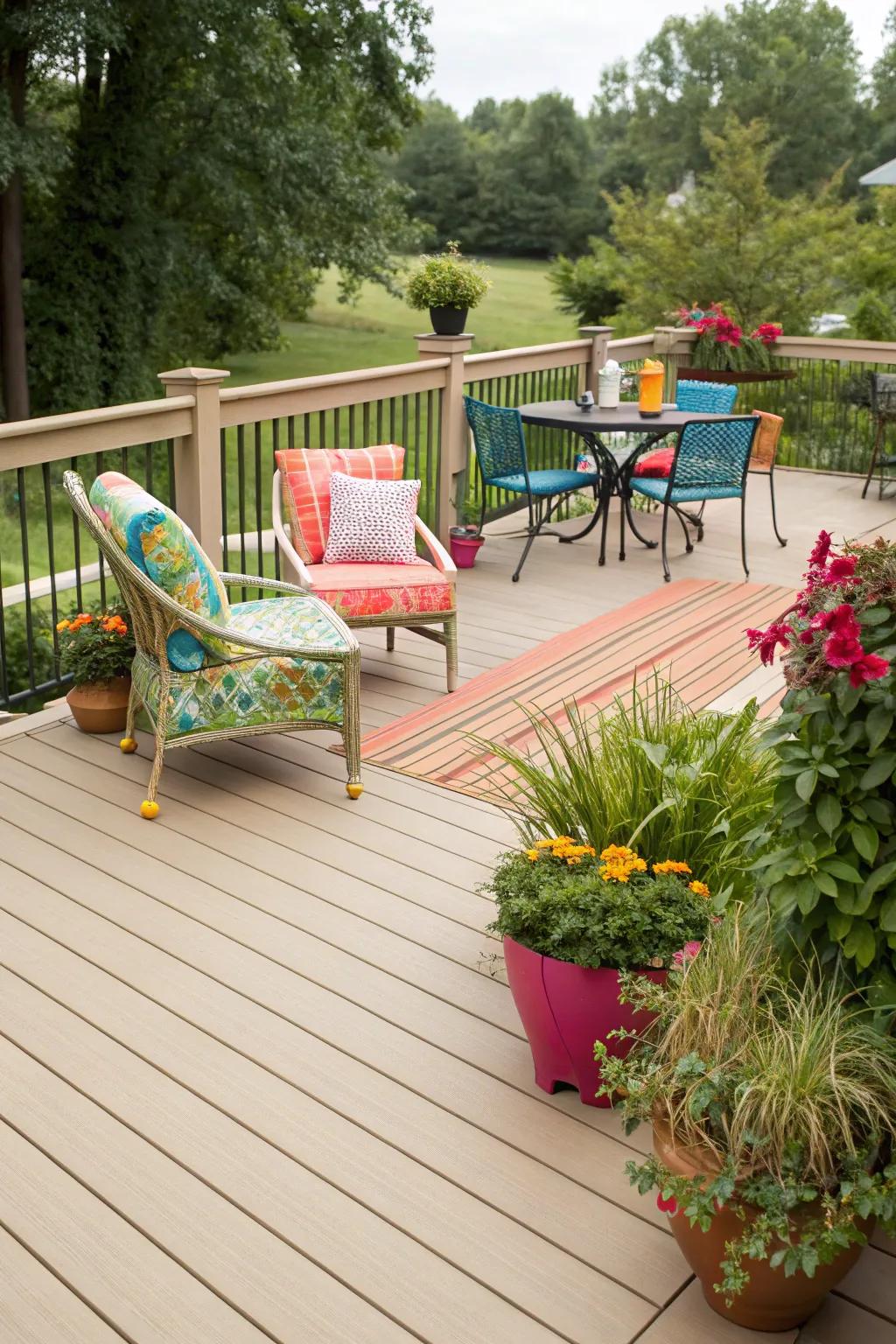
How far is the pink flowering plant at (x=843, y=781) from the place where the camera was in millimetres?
2098

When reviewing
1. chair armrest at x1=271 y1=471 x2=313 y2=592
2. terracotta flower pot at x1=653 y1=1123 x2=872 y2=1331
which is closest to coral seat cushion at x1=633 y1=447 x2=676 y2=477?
chair armrest at x1=271 y1=471 x2=313 y2=592

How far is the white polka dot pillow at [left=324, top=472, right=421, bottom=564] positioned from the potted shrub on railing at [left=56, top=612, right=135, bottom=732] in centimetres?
94

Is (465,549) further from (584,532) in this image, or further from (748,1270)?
(748,1270)

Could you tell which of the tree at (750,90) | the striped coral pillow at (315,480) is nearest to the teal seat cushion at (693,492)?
the striped coral pillow at (315,480)

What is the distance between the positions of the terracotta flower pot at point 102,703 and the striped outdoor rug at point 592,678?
849mm

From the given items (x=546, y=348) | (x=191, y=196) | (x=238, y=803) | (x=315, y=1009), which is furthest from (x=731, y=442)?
(x=191, y=196)

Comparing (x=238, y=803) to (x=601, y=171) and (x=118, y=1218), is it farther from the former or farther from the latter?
(x=601, y=171)

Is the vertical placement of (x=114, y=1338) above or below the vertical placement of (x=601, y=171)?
below

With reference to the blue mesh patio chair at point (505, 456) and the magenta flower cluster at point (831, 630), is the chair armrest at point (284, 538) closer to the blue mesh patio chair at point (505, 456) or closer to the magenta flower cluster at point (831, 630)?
the blue mesh patio chair at point (505, 456)

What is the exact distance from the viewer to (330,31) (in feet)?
48.6

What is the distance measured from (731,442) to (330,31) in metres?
10.7

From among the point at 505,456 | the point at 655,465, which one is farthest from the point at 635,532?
the point at 505,456

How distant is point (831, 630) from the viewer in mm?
2086

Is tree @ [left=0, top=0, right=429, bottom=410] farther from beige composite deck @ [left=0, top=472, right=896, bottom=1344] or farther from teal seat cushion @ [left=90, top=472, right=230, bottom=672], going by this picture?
beige composite deck @ [left=0, top=472, right=896, bottom=1344]
